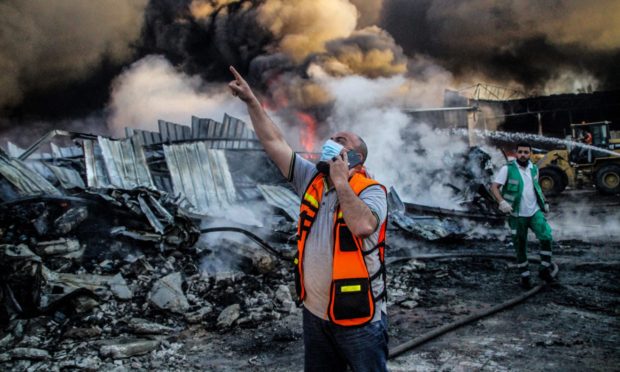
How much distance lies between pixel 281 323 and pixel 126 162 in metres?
5.85

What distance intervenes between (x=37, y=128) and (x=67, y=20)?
3.30m

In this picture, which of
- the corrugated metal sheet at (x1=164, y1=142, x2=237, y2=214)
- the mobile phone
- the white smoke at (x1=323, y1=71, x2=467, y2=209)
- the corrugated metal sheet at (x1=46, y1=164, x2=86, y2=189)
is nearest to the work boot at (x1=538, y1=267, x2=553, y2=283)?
the mobile phone

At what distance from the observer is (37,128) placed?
40.2 feet

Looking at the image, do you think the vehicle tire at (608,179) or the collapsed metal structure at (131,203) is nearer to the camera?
the collapsed metal structure at (131,203)

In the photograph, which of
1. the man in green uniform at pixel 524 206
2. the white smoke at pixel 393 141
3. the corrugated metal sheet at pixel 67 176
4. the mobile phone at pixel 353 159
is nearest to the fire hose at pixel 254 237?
the corrugated metal sheet at pixel 67 176

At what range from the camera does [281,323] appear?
13.9 feet

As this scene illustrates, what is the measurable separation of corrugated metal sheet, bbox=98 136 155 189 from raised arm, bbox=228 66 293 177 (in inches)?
255

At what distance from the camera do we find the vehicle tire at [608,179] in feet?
46.3

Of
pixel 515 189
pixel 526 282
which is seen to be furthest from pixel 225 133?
pixel 526 282

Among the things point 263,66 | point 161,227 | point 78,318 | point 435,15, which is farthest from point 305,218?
point 435,15

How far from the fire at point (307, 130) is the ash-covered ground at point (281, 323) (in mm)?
9904

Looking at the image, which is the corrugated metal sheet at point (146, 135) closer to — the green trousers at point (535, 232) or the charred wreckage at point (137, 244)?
the charred wreckage at point (137, 244)

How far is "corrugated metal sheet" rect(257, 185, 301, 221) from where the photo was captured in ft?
29.0

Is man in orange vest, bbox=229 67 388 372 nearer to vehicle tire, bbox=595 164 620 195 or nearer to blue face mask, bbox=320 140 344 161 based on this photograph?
blue face mask, bbox=320 140 344 161
